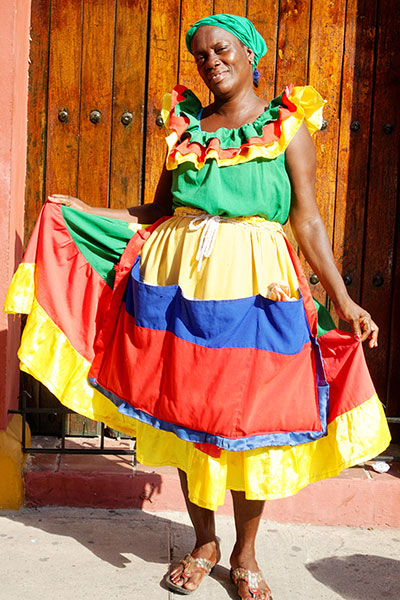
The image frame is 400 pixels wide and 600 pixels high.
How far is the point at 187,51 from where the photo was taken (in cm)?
370

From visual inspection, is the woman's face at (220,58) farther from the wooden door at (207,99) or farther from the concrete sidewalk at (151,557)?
the concrete sidewalk at (151,557)

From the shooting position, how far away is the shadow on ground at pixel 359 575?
2.81 meters

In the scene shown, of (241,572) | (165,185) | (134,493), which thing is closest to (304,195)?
(165,185)

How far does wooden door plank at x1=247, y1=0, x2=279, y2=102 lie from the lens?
3.72 meters

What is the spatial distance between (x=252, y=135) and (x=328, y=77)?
4.72 ft

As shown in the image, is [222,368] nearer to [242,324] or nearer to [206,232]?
[242,324]

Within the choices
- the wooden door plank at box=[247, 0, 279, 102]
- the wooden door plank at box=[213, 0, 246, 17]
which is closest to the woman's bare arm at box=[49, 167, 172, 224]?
the wooden door plank at box=[247, 0, 279, 102]

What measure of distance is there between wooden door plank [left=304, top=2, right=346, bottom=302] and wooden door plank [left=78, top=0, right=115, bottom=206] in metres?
1.08

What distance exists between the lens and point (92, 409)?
279cm

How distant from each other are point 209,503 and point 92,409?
0.62 m

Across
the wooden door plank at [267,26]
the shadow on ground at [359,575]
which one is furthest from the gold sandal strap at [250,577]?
the wooden door plank at [267,26]

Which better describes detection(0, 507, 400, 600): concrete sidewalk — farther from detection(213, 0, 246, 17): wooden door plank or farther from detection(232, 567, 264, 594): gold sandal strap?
detection(213, 0, 246, 17): wooden door plank

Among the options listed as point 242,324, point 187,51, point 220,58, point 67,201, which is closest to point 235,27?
point 220,58

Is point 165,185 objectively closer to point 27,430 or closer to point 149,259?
point 149,259
